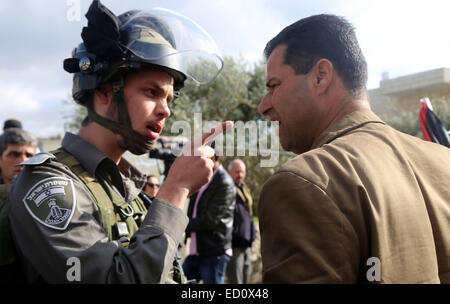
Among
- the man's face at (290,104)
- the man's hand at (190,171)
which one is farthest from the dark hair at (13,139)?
the man's face at (290,104)

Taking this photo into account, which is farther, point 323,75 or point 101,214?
point 323,75

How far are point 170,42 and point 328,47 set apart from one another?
0.87m

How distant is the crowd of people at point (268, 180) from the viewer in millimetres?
1262

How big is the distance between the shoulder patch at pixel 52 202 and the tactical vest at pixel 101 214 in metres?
0.15

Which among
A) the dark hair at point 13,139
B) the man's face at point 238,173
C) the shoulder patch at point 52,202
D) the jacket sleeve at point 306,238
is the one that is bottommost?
the jacket sleeve at point 306,238

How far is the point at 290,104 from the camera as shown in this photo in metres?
1.90

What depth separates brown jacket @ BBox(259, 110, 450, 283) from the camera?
4.01 ft

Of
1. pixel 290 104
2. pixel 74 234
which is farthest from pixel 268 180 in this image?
pixel 74 234

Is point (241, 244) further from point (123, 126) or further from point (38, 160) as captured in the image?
→ point (38, 160)

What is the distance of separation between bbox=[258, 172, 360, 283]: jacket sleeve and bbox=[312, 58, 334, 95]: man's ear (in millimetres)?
702

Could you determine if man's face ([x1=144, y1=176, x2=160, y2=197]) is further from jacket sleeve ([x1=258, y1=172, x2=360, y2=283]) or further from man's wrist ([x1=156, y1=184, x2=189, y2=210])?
jacket sleeve ([x1=258, y1=172, x2=360, y2=283])

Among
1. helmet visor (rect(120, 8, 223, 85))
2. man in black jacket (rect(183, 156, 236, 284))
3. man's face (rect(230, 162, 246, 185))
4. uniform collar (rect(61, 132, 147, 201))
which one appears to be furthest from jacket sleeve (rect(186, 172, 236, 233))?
uniform collar (rect(61, 132, 147, 201))

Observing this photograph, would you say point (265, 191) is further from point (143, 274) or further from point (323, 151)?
point (143, 274)

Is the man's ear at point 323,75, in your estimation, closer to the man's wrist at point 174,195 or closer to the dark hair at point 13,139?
the man's wrist at point 174,195
